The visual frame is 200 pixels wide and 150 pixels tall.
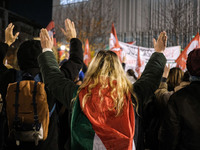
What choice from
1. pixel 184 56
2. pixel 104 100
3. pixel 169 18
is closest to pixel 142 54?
pixel 184 56

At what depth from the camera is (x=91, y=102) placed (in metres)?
1.43

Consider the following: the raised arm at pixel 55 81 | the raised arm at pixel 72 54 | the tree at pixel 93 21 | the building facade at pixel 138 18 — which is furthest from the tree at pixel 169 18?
the raised arm at pixel 55 81

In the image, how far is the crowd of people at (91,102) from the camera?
1.41 meters

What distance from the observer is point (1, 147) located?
2.49 metres

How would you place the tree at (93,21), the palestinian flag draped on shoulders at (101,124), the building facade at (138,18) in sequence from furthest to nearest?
the building facade at (138,18)
the tree at (93,21)
the palestinian flag draped on shoulders at (101,124)

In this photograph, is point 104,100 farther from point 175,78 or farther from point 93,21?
point 93,21

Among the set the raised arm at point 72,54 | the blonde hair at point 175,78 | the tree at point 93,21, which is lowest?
the blonde hair at point 175,78

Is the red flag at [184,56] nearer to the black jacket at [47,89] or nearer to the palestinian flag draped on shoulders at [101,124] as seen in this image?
the black jacket at [47,89]

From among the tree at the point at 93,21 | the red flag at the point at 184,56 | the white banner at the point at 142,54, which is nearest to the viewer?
the red flag at the point at 184,56

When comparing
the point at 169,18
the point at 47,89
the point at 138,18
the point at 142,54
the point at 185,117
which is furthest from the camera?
the point at 138,18

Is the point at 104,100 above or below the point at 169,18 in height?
below

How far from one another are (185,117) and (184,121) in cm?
4

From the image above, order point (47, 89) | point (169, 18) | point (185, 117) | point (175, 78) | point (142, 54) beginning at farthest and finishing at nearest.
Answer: point (169, 18)
point (142, 54)
point (175, 78)
point (47, 89)
point (185, 117)

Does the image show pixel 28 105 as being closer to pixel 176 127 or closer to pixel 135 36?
pixel 176 127
